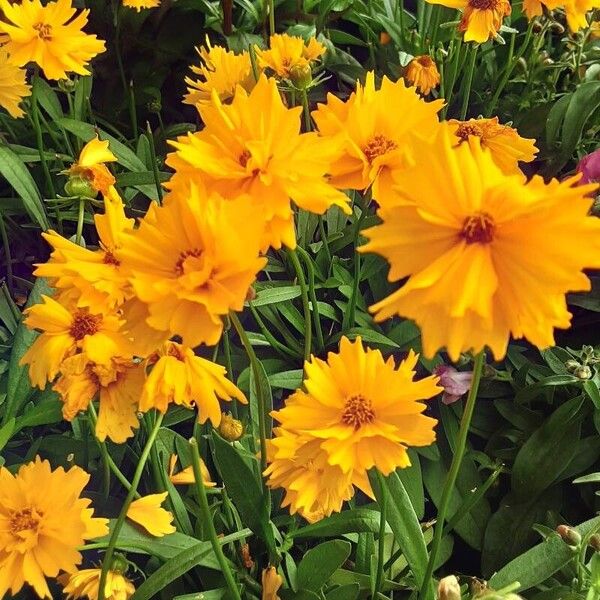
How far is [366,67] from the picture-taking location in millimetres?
1275

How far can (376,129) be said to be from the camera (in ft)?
1.61

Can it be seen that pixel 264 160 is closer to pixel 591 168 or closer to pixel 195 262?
pixel 195 262

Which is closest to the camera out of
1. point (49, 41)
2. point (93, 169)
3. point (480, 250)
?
point (480, 250)

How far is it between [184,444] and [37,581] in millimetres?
280

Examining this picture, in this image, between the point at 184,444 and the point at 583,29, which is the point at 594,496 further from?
the point at 583,29

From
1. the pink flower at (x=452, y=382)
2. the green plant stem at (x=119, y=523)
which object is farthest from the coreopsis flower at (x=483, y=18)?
the green plant stem at (x=119, y=523)

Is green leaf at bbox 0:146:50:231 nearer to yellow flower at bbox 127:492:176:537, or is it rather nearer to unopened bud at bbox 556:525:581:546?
yellow flower at bbox 127:492:176:537

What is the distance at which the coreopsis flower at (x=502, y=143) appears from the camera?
62 cm

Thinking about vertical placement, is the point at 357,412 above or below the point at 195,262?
below

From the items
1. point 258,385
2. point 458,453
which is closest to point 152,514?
point 258,385

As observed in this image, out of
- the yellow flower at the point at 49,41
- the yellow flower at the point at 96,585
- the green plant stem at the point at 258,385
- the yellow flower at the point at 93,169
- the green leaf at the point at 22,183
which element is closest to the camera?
the green plant stem at the point at 258,385

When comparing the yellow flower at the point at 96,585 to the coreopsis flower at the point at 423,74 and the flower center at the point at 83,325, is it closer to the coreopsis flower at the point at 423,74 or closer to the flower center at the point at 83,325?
the flower center at the point at 83,325

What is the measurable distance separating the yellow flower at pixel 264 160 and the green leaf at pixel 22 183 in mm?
578

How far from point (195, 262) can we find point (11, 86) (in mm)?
649
